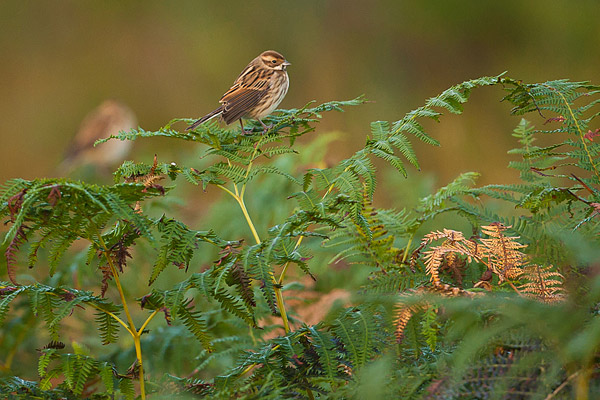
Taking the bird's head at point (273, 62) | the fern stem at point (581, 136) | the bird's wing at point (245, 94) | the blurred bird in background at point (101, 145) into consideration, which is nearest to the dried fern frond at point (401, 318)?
the fern stem at point (581, 136)

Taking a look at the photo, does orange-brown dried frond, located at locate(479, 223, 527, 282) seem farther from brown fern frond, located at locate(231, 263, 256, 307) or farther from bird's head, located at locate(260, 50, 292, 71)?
bird's head, located at locate(260, 50, 292, 71)

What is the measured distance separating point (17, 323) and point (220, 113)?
128 cm

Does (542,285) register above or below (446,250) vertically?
below

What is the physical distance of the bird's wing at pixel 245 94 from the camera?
3225 mm

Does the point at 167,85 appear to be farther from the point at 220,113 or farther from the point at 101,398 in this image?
the point at 101,398

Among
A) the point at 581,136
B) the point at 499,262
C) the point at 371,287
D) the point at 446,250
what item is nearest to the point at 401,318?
the point at 371,287

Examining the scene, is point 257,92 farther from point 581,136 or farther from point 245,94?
point 581,136

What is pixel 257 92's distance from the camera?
135 inches

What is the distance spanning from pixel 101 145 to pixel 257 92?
15.7 ft

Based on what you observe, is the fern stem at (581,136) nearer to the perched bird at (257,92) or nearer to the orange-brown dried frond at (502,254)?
the orange-brown dried frond at (502,254)

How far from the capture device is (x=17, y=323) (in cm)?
263

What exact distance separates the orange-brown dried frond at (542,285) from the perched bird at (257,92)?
6.06 feet

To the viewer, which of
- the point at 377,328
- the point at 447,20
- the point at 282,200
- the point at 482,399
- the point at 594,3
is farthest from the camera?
the point at 447,20

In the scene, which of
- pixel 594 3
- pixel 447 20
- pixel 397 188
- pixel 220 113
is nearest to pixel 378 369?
pixel 220 113
